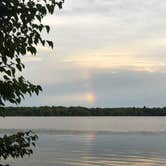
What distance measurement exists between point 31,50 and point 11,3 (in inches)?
22.0

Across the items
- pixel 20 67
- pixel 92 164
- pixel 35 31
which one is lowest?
pixel 92 164

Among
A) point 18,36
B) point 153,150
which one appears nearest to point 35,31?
point 18,36

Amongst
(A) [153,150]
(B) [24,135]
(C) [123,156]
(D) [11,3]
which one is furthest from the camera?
(A) [153,150]

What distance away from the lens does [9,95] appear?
606cm

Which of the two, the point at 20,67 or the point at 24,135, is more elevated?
the point at 20,67

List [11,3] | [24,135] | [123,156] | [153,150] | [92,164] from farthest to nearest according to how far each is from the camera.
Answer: [153,150] < [123,156] < [92,164] < [24,135] < [11,3]

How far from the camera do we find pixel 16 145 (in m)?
6.27

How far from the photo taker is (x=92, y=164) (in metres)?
34.6

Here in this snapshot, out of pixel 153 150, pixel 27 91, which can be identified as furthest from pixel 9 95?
pixel 153 150

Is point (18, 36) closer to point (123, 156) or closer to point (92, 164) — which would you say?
point (92, 164)

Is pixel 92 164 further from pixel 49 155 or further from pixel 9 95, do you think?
pixel 9 95

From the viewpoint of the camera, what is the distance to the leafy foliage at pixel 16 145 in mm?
6181

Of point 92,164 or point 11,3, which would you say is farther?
point 92,164

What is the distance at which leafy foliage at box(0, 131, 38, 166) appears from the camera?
20.3 feet
